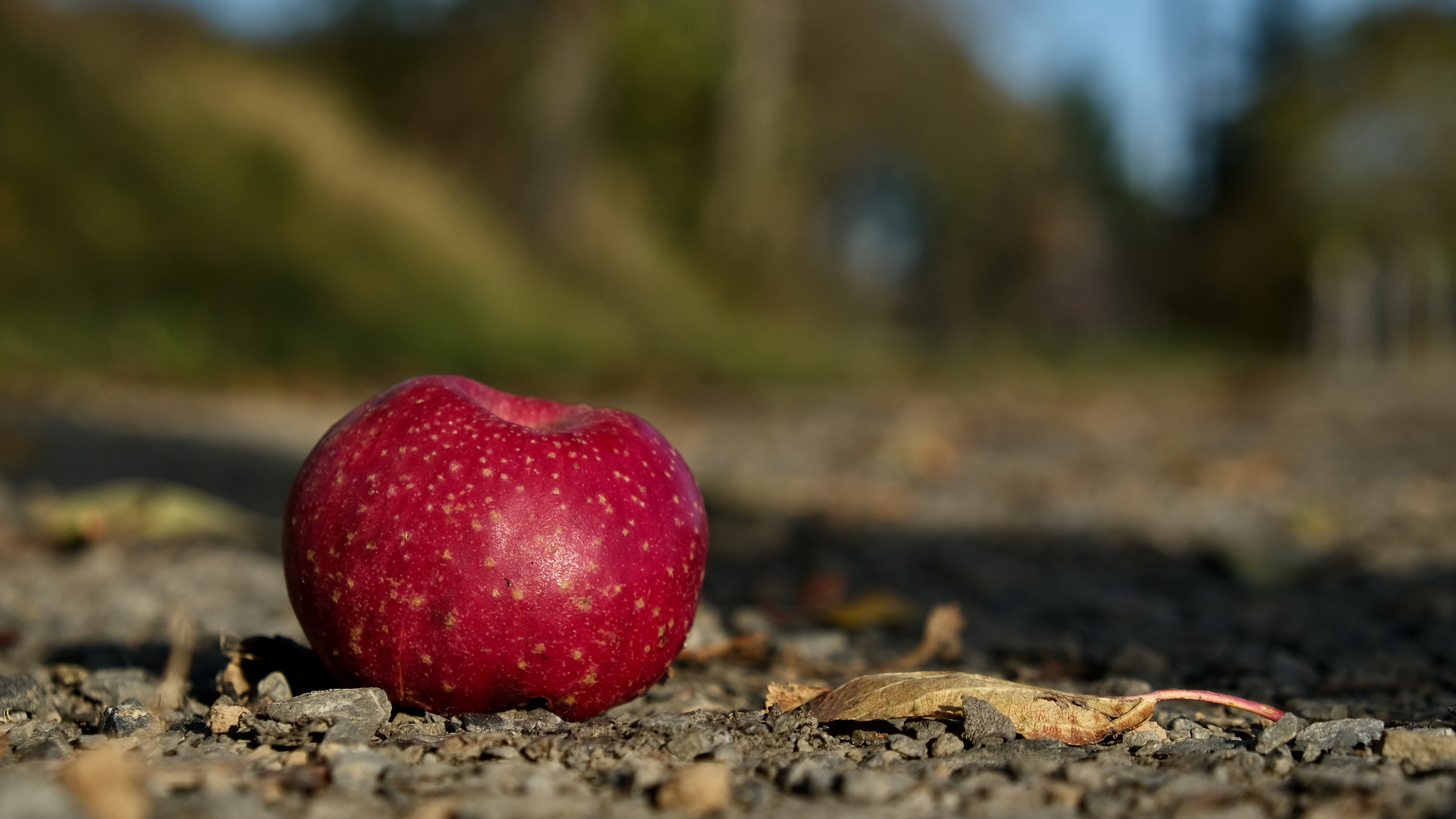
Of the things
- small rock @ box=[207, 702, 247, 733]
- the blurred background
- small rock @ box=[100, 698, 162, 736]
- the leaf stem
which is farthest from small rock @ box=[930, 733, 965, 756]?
the blurred background

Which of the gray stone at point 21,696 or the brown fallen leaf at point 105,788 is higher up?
the gray stone at point 21,696

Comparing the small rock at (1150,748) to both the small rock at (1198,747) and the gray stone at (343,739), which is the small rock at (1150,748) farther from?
the gray stone at (343,739)

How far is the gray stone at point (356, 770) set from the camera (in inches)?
57.2

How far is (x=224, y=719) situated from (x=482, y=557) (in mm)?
437

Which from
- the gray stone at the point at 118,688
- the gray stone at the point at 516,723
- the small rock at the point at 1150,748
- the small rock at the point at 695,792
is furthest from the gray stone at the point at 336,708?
the small rock at the point at 1150,748

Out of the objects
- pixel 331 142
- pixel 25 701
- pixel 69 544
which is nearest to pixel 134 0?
pixel 331 142

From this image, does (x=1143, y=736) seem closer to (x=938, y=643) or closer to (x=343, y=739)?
(x=938, y=643)

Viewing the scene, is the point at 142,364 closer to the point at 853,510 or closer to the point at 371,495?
the point at 853,510

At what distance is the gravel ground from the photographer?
56.3 inches

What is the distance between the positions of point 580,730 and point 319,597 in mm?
413

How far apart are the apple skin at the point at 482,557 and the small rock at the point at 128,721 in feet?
Answer: 0.79

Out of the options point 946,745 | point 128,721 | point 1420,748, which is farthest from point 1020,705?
point 128,721

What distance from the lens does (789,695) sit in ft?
6.17

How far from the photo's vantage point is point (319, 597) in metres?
1.77
